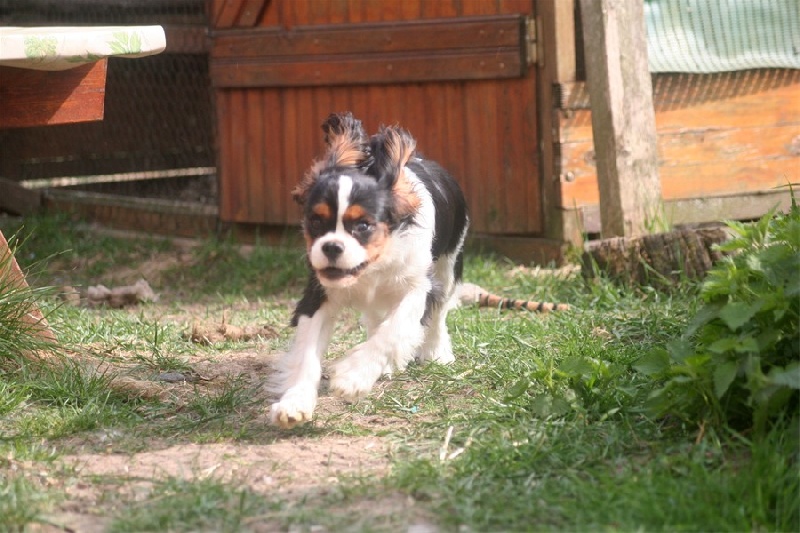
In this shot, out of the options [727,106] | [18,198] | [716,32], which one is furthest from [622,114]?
[18,198]

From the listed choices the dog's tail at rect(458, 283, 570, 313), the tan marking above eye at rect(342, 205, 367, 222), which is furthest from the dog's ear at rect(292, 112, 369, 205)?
the dog's tail at rect(458, 283, 570, 313)

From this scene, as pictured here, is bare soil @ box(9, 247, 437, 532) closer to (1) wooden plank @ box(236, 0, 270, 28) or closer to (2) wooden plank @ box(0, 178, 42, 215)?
(1) wooden plank @ box(236, 0, 270, 28)

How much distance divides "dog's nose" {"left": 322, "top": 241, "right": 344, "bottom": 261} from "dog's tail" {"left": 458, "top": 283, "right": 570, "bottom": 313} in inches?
79.4

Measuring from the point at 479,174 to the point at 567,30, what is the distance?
46.0 inches

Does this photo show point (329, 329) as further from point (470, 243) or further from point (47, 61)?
point (470, 243)

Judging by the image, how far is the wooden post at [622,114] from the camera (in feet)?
21.0

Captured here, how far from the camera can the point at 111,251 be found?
27.2 feet

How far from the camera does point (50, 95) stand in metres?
5.01

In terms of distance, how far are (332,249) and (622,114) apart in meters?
3.06

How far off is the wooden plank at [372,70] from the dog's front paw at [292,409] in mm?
3829

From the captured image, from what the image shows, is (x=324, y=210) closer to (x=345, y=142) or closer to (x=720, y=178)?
(x=345, y=142)

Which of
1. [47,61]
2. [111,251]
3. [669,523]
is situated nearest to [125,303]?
[111,251]

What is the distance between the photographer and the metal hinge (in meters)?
7.14

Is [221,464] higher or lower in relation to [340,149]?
lower
